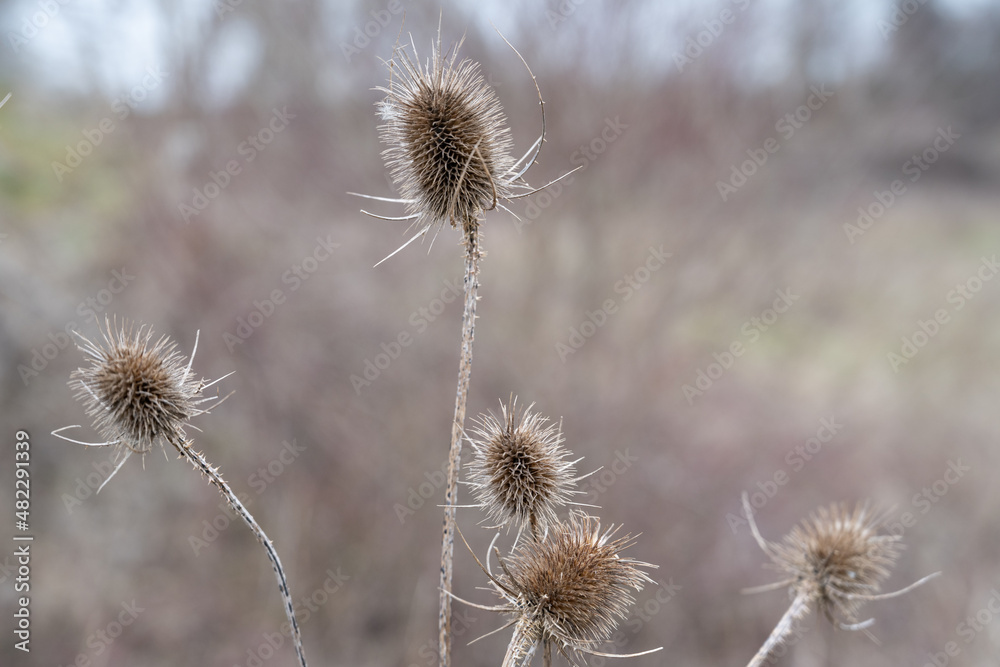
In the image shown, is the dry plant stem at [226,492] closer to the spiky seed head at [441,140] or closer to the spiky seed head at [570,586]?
the spiky seed head at [570,586]

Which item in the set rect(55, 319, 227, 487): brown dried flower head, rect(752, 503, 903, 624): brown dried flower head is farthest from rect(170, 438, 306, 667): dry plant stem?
rect(752, 503, 903, 624): brown dried flower head

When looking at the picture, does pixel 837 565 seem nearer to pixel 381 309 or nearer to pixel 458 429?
pixel 458 429

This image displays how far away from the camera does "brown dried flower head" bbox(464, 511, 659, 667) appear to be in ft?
2.68

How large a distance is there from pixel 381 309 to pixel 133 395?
4178 mm

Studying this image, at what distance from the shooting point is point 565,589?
82cm

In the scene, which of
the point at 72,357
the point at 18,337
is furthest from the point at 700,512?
the point at 18,337

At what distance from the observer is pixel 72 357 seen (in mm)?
4930

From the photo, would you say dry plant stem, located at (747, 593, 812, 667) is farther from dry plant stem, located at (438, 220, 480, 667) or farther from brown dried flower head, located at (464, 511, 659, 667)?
dry plant stem, located at (438, 220, 480, 667)

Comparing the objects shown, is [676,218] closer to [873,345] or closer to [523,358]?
[523,358]

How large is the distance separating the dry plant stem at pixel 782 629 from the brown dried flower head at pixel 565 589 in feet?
0.55

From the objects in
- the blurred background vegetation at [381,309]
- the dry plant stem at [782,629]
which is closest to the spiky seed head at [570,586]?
the dry plant stem at [782,629]

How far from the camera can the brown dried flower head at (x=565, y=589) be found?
2.68 feet

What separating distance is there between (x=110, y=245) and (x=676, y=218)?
4.38m

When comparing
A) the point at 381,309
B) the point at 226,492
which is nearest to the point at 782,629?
the point at 226,492
